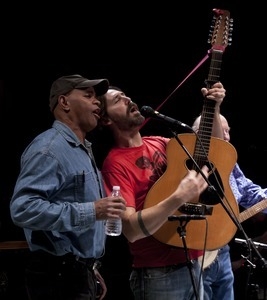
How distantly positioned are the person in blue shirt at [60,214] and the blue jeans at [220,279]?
101 cm

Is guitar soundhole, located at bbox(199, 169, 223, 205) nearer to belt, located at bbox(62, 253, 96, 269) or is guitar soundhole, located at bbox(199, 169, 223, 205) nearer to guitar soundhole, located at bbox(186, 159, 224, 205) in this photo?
guitar soundhole, located at bbox(186, 159, 224, 205)

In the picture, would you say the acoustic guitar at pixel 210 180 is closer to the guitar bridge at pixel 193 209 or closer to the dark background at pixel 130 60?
the guitar bridge at pixel 193 209

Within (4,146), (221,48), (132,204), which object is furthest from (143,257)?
(4,146)

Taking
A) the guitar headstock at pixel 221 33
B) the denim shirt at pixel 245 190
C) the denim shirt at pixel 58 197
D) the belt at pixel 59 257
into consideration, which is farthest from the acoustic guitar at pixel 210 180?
the denim shirt at pixel 245 190

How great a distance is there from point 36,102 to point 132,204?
9.11ft

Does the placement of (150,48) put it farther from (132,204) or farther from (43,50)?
(132,204)

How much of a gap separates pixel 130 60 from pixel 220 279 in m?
2.69

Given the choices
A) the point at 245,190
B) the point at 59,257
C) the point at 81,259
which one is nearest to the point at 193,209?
the point at 81,259

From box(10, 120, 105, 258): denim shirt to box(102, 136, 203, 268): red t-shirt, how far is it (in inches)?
6.0

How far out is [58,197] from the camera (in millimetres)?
2250

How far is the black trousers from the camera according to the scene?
2.18m

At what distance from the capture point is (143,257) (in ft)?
8.36

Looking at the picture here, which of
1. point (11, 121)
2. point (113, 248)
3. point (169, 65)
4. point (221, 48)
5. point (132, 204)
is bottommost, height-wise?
point (113, 248)

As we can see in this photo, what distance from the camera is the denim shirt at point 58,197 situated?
207cm
